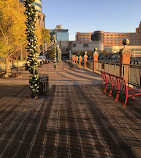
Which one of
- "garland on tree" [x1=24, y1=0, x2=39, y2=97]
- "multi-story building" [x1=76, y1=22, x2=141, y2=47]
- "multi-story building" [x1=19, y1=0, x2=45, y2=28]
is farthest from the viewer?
"multi-story building" [x1=76, y1=22, x2=141, y2=47]

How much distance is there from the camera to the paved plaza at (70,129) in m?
3.02

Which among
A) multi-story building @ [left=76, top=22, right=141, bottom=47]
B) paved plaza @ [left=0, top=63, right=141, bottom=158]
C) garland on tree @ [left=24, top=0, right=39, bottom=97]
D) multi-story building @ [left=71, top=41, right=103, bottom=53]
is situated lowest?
paved plaza @ [left=0, top=63, right=141, bottom=158]

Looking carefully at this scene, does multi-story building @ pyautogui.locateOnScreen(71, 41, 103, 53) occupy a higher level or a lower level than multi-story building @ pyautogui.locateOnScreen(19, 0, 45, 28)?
lower

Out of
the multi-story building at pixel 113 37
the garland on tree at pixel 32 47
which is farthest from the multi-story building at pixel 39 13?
the garland on tree at pixel 32 47

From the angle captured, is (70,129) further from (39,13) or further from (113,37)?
(113,37)

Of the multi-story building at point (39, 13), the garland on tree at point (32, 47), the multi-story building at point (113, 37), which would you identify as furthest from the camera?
the multi-story building at point (113, 37)

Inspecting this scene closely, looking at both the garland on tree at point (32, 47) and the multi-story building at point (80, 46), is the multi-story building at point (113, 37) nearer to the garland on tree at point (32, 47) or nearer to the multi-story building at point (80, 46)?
the multi-story building at point (80, 46)

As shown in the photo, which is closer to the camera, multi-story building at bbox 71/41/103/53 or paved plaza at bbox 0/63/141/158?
paved plaza at bbox 0/63/141/158

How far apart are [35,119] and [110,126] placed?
2.37 m

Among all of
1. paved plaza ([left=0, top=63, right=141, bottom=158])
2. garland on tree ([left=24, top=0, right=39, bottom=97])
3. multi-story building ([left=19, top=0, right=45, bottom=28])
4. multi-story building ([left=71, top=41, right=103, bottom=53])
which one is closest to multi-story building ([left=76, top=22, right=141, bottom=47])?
multi-story building ([left=71, top=41, right=103, bottom=53])

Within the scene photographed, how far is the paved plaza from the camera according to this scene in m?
3.02

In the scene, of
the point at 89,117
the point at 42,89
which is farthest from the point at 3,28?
the point at 89,117

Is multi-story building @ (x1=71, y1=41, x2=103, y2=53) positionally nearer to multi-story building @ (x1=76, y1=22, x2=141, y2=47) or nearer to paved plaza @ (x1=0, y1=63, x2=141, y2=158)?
multi-story building @ (x1=76, y1=22, x2=141, y2=47)

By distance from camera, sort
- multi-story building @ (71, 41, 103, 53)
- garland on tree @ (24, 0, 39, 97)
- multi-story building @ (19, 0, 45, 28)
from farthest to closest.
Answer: multi-story building @ (71, 41, 103, 53) < multi-story building @ (19, 0, 45, 28) < garland on tree @ (24, 0, 39, 97)
